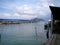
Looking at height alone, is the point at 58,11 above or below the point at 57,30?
above

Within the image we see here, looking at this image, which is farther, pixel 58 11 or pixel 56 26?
pixel 56 26

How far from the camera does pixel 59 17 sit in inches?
608

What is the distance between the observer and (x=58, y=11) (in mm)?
13859

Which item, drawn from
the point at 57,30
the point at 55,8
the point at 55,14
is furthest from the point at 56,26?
the point at 55,8

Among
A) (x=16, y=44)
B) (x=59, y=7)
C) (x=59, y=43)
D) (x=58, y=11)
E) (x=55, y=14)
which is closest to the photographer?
(x=59, y=43)

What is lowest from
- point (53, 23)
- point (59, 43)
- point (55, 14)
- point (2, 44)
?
point (2, 44)

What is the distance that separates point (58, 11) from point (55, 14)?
1119mm

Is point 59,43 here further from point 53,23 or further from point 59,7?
point 53,23

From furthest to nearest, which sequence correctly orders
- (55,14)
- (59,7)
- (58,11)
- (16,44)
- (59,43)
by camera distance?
(16,44)
(55,14)
(58,11)
(59,7)
(59,43)

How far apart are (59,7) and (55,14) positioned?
6.84 feet

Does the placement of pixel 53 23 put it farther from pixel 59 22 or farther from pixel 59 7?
pixel 59 7

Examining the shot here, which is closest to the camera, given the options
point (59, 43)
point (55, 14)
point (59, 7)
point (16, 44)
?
point (59, 43)

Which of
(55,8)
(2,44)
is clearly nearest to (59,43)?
(55,8)

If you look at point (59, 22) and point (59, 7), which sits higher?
point (59, 7)
